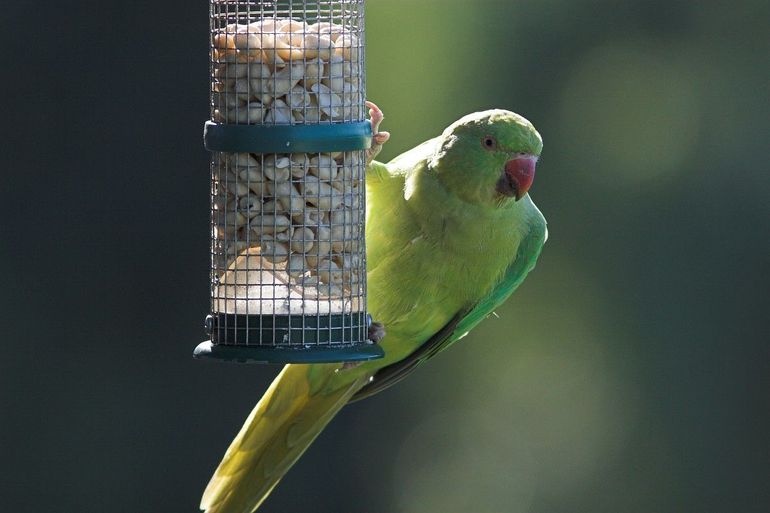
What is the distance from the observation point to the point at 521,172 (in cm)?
507

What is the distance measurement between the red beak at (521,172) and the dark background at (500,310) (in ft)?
24.4

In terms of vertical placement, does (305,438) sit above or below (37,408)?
above

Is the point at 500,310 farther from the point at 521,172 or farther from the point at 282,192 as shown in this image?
the point at 282,192

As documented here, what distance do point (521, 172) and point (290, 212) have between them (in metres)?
1.03

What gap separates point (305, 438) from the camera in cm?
569

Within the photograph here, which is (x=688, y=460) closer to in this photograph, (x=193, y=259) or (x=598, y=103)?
(x=598, y=103)

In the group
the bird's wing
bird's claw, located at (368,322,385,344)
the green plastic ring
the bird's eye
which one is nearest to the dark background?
the bird's wing

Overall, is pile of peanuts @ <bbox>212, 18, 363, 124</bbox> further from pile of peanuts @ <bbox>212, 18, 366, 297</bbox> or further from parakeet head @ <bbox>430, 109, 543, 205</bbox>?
parakeet head @ <bbox>430, 109, 543, 205</bbox>

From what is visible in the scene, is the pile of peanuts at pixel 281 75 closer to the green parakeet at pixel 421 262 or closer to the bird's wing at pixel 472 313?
the green parakeet at pixel 421 262

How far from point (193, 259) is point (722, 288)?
223 inches

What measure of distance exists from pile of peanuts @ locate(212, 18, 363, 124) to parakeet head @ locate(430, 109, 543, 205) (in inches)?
29.3

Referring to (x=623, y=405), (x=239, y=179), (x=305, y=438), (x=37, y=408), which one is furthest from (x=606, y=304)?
(x=239, y=179)

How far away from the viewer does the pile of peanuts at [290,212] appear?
4.43 m

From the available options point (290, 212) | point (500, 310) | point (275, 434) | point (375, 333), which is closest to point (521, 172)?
point (375, 333)
